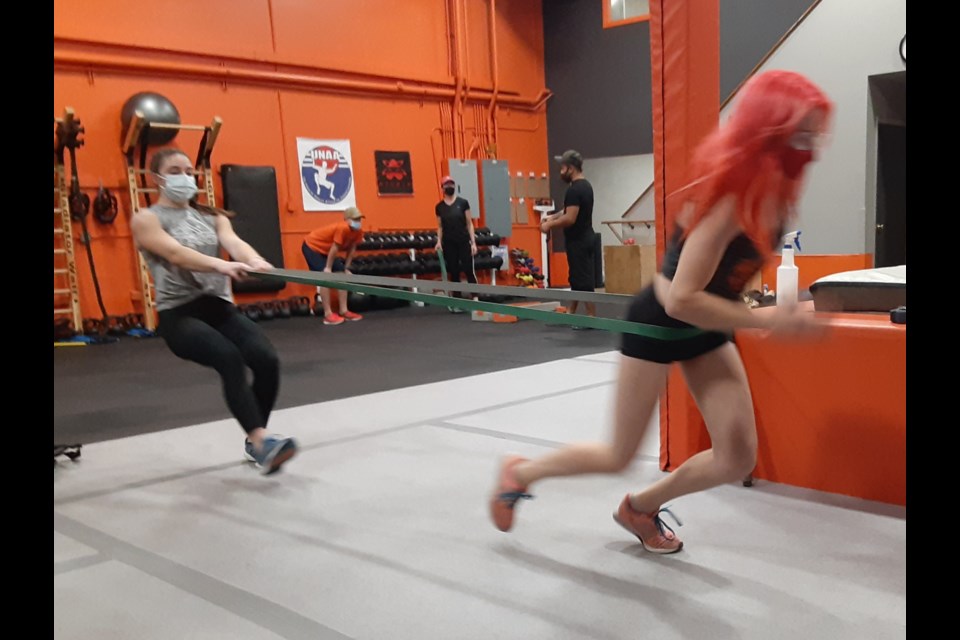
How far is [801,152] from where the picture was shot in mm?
1582

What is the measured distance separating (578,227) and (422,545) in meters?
4.67

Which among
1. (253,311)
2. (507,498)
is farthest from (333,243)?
(507,498)

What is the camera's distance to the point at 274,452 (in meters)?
2.96

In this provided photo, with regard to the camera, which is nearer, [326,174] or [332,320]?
[332,320]

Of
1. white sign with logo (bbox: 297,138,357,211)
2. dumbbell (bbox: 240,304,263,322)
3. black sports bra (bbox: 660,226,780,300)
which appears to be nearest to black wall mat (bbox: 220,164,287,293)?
dumbbell (bbox: 240,304,263,322)

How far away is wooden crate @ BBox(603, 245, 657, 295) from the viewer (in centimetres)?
946

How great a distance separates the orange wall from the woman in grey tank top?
19.3 ft

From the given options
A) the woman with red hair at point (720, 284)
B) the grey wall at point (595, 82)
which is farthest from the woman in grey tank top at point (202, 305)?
the grey wall at point (595, 82)

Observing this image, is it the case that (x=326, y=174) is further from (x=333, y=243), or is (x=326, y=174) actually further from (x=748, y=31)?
(x=748, y=31)

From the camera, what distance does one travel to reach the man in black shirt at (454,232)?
845 centimetres

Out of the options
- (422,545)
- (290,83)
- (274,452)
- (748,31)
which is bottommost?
(422,545)
